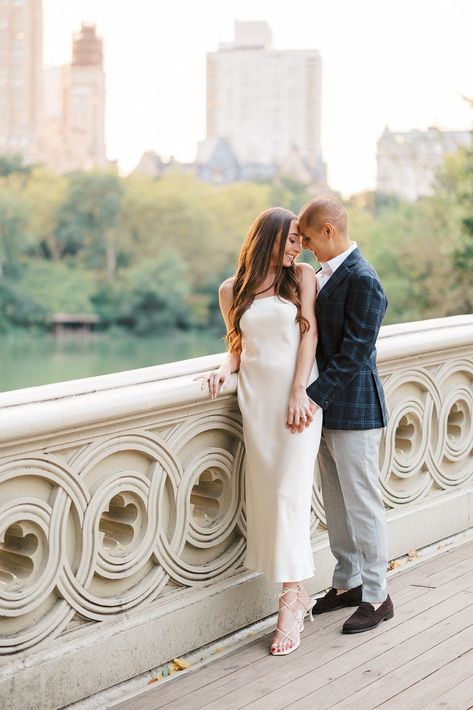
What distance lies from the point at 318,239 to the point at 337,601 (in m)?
1.18

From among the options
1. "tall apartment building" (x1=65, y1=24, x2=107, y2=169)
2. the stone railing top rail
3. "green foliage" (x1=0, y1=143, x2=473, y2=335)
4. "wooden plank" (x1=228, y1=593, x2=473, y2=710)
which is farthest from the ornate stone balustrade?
"tall apartment building" (x1=65, y1=24, x2=107, y2=169)

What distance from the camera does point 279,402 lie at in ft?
9.73

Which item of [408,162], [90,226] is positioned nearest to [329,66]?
[408,162]

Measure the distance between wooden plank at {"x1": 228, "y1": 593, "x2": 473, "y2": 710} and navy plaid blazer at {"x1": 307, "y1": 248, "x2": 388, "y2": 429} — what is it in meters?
0.64

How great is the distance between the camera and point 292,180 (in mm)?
78375

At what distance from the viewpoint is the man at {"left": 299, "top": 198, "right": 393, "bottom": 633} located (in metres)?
2.98

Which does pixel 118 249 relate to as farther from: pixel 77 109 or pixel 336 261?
pixel 336 261

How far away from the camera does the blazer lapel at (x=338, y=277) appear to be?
3014 mm

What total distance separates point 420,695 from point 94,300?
58.9 m

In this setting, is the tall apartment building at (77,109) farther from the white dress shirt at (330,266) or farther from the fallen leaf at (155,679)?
the fallen leaf at (155,679)

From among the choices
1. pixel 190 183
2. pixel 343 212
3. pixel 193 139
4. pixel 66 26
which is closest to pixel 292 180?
pixel 190 183

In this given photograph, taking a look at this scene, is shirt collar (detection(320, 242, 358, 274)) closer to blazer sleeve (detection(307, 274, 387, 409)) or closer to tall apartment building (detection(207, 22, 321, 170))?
blazer sleeve (detection(307, 274, 387, 409))

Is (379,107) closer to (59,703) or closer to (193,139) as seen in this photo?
(193,139)

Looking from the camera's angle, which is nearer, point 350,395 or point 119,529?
point 119,529
